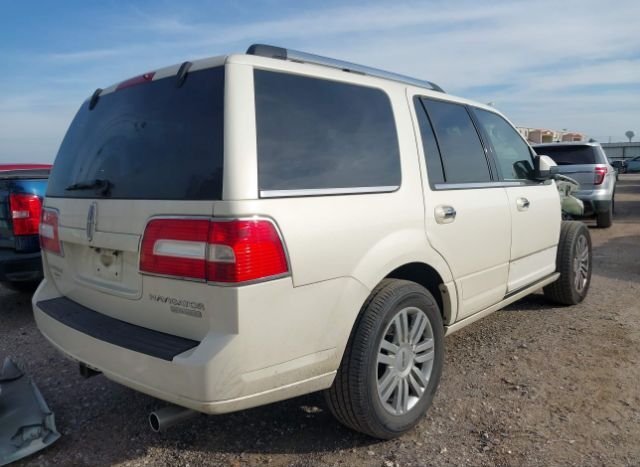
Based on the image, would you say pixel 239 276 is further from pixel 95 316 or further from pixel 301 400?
pixel 301 400

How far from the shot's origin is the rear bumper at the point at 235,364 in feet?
6.79

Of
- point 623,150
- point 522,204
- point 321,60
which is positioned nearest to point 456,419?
point 522,204

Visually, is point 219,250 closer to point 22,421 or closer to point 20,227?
point 22,421

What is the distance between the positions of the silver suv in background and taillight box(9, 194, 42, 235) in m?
8.42

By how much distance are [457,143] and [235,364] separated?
7.23 feet

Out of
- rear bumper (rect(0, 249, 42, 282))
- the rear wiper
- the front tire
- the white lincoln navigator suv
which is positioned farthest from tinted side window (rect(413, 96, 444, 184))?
rear bumper (rect(0, 249, 42, 282))

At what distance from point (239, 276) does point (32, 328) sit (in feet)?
12.2

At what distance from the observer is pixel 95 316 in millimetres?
2674

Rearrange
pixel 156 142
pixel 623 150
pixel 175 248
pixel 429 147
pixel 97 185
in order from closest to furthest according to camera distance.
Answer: pixel 175 248 → pixel 156 142 → pixel 97 185 → pixel 429 147 → pixel 623 150

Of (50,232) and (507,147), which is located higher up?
(507,147)

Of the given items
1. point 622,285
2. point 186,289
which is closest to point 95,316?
point 186,289

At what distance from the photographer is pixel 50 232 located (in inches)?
120

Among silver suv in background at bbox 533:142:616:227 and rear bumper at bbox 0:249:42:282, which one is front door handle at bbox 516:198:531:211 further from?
silver suv in background at bbox 533:142:616:227

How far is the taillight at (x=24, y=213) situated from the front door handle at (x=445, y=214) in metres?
3.66
